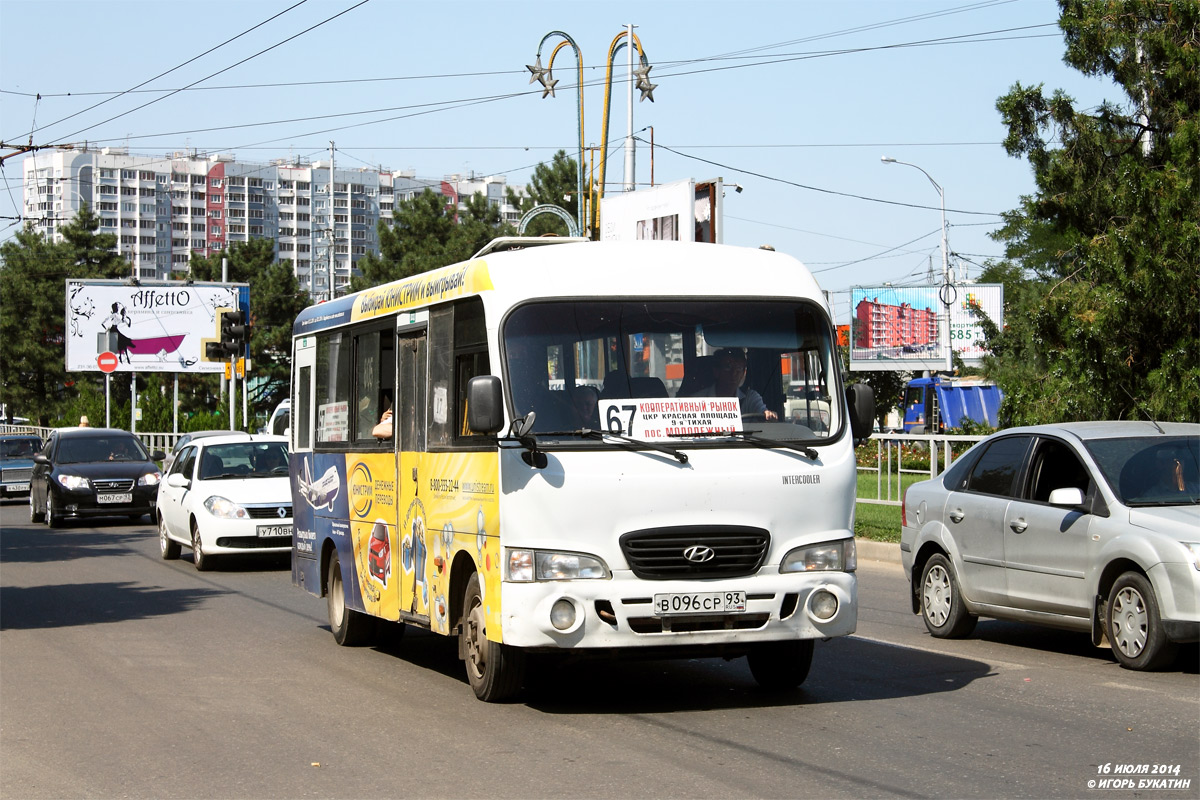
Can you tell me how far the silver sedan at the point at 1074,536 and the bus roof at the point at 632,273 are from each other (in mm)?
2598

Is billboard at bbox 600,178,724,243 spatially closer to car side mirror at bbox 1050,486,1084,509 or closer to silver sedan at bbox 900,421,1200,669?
silver sedan at bbox 900,421,1200,669

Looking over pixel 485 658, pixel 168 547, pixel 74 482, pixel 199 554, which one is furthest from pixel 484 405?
pixel 74 482

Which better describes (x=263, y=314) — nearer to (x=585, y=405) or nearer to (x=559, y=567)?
(x=585, y=405)

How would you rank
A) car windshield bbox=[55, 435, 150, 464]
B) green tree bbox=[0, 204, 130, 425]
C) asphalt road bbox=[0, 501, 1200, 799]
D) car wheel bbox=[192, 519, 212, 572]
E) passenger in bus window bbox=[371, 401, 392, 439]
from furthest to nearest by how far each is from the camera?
green tree bbox=[0, 204, 130, 425] → car windshield bbox=[55, 435, 150, 464] → car wheel bbox=[192, 519, 212, 572] → passenger in bus window bbox=[371, 401, 392, 439] → asphalt road bbox=[0, 501, 1200, 799]

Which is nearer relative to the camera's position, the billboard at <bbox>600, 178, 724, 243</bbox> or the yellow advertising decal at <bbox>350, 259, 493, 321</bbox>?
the yellow advertising decal at <bbox>350, 259, 493, 321</bbox>

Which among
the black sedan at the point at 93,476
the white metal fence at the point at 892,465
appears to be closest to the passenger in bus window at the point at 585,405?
the white metal fence at the point at 892,465

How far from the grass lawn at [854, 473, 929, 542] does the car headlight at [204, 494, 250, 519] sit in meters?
8.05

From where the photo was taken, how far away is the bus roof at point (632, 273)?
873 cm

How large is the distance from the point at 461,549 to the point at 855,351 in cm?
6495

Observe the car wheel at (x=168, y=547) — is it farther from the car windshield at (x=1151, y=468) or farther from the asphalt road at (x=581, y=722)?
the car windshield at (x=1151, y=468)

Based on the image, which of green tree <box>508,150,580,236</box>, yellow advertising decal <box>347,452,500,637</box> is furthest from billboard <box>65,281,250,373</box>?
yellow advertising decal <box>347,452,500,637</box>

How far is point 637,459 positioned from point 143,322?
5249 centimetres

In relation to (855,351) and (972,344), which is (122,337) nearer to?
(855,351)

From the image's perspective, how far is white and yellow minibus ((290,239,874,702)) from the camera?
8188 mm
